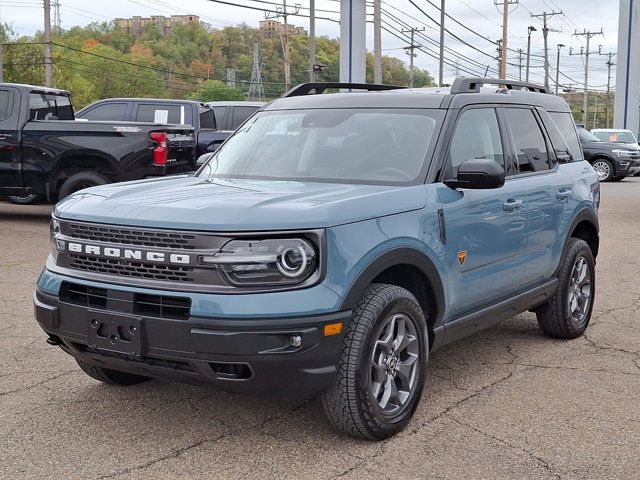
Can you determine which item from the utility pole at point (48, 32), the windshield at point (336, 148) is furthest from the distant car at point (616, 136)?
the utility pole at point (48, 32)

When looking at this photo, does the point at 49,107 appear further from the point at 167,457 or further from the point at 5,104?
the point at 167,457

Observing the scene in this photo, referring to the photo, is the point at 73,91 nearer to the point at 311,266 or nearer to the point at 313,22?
the point at 313,22

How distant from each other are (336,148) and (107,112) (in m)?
11.0

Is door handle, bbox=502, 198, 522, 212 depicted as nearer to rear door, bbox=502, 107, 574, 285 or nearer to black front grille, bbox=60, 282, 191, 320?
rear door, bbox=502, 107, 574, 285

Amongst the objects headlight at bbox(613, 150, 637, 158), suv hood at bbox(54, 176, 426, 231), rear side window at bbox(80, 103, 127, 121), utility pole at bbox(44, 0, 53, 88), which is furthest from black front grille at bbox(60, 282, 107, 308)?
utility pole at bbox(44, 0, 53, 88)

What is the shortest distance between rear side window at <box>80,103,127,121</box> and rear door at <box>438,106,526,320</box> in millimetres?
10785

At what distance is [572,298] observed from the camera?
20.1 feet

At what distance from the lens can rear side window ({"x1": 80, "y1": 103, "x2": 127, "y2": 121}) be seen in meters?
14.8

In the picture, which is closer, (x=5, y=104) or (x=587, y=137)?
(x=5, y=104)

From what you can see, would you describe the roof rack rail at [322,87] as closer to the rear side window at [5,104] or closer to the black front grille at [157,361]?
the black front grille at [157,361]

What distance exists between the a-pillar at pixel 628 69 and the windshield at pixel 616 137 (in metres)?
15.9

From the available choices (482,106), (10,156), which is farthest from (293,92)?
(10,156)

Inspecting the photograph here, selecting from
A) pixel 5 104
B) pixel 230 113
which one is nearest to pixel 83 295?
pixel 5 104

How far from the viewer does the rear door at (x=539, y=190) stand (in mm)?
5422
